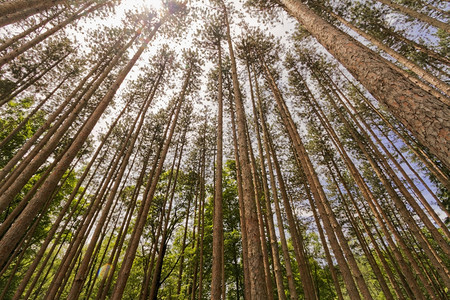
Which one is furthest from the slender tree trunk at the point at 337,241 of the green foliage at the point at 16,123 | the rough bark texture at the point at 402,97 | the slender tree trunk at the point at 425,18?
the green foliage at the point at 16,123

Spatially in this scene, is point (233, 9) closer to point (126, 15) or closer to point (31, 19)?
point (126, 15)

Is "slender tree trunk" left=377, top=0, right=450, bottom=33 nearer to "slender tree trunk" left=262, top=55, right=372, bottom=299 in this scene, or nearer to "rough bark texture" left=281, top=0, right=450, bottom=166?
"slender tree trunk" left=262, top=55, right=372, bottom=299

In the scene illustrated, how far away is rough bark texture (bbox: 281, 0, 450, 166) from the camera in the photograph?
44.9 inches

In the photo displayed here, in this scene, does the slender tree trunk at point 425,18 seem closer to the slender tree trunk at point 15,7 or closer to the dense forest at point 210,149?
the dense forest at point 210,149

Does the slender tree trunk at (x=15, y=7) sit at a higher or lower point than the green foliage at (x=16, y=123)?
lower

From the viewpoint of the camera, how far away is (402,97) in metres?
1.44

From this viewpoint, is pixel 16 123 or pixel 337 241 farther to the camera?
pixel 16 123

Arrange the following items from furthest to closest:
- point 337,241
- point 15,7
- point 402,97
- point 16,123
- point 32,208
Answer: point 16,123 → point 337,241 → point 15,7 → point 32,208 → point 402,97

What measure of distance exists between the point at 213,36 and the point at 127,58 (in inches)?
235

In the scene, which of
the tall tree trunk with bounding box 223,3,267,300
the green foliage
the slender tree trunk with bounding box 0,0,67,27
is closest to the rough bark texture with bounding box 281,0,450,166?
the tall tree trunk with bounding box 223,3,267,300

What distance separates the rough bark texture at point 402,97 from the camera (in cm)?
114

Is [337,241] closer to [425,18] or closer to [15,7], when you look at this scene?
[425,18]

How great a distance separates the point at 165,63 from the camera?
1180 centimetres

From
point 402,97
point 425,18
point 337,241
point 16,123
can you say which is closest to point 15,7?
point 402,97
